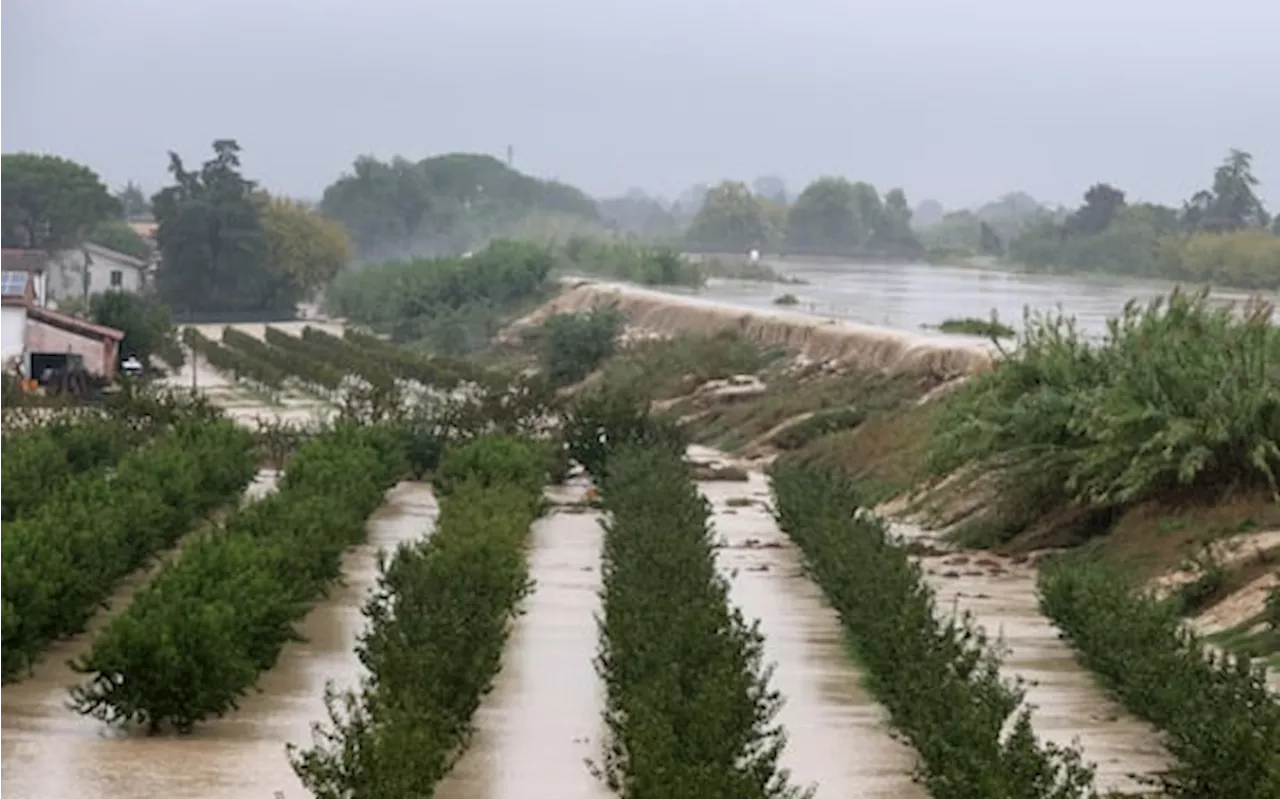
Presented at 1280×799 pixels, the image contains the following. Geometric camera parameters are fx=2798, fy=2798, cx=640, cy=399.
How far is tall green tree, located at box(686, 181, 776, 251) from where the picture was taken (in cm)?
17575

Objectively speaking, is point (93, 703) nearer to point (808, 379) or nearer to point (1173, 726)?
point (1173, 726)

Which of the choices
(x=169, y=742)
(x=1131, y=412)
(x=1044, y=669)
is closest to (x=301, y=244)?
(x=1131, y=412)

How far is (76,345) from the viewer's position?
61875 millimetres

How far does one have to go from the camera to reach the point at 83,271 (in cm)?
10694

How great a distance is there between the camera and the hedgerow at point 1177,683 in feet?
48.9

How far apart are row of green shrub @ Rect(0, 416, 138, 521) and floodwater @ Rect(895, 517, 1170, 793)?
9599 mm

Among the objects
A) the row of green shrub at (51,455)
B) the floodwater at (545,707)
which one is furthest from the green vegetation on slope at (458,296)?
the floodwater at (545,707)

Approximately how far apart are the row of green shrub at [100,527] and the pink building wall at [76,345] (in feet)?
82.2

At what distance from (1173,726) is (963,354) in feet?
103

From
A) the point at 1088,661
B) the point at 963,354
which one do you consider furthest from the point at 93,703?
the point at 963,354

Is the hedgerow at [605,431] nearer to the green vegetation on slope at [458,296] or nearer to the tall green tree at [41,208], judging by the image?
the green vegetation on slope at [458,296]

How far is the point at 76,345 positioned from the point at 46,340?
91 centimetres

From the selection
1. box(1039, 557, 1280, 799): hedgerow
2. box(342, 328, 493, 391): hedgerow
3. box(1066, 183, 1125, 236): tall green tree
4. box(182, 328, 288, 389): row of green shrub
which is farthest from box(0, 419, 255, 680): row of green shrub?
box(1066, 183, 1125, 236): tall green tree

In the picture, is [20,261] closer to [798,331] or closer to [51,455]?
[798,331]
